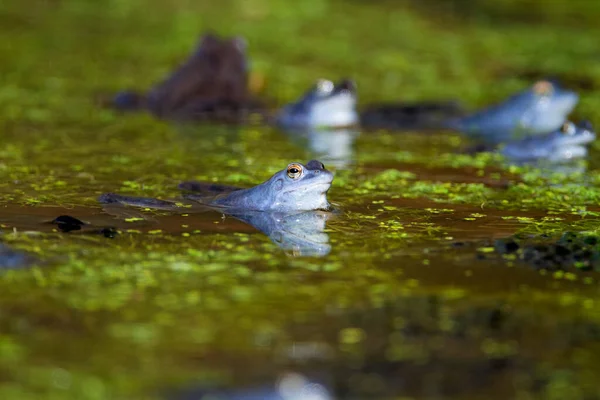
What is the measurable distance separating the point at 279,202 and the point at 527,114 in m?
4.31

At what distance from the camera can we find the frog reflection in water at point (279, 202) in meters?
6.47

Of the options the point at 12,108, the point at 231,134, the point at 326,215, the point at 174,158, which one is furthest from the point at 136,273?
the point at 12,108

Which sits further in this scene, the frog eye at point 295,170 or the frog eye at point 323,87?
the frog eye at point 323,87

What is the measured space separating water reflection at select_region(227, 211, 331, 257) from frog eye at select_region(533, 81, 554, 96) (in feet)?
13.9

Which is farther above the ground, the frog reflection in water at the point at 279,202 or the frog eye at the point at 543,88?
the frog eye at the point at 543,88

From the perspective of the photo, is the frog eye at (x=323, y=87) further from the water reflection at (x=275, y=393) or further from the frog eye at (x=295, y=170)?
the water reflection at (x=275, y=393)

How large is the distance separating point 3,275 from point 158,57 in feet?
27.3

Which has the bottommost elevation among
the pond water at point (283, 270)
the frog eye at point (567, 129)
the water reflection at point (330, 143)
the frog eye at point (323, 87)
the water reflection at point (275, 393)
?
the water reflection at point (275, 393)

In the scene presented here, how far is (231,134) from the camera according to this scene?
9.73 meters

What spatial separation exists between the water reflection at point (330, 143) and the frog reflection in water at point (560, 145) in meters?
1.29

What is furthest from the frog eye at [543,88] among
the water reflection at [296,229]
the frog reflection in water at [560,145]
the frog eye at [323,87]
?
the water reflection at [296,229]

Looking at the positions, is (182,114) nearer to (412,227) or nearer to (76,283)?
(412,227)

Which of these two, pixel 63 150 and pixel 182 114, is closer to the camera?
A: pixel 63 150

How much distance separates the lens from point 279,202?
21.9ft
